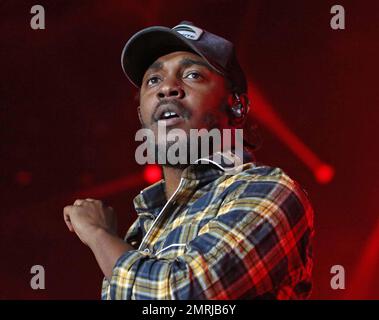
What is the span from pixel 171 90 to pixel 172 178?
0.87ft

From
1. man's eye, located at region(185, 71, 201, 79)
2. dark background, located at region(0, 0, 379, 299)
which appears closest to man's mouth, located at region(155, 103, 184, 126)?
man's eye, located at region(185, 71, 201, 79)

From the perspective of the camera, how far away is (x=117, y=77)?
134 inches

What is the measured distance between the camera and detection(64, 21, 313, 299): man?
1422 mm

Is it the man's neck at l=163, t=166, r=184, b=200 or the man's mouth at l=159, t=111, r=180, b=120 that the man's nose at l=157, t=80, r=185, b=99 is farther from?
the man's neck at l=163, t=166, r=184, b=200

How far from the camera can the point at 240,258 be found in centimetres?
143

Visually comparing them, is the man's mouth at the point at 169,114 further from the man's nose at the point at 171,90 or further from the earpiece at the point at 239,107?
the earpiece at the point at 239,107

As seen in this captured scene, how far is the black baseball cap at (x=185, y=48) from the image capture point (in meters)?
1.91

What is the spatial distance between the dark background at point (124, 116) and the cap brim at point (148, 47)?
121 centimetres

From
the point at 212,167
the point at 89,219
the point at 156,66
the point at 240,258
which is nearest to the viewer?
the point at 240,258

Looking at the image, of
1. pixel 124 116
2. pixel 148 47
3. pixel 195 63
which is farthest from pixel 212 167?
pixel 124 116

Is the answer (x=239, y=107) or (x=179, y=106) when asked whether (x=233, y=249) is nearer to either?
(x=179, y=106)

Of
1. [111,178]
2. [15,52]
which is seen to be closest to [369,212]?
[111,178]

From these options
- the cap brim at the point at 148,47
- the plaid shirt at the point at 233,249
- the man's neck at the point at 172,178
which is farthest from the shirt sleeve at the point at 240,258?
the cap brim at the point at 148,47

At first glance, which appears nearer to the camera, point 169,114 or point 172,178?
point 169,114
